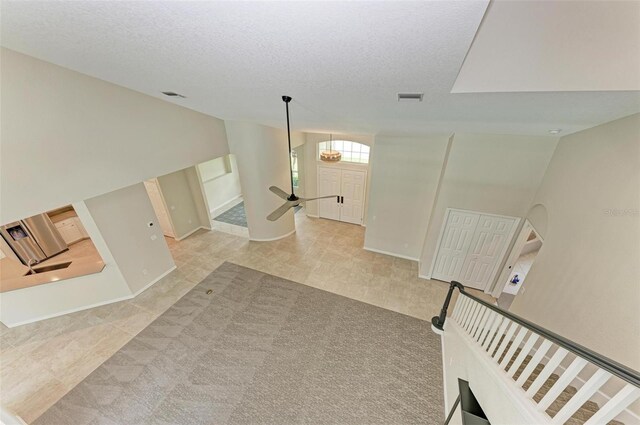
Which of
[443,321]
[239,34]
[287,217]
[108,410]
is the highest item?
[239,34]

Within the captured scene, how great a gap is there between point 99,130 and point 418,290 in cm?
628

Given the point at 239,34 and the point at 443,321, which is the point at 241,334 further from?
the point at 239,34

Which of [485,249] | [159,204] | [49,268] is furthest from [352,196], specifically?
[49,268]

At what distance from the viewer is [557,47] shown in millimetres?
1809

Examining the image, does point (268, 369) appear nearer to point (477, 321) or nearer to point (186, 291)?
point (186, 291)

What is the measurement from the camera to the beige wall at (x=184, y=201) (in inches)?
247

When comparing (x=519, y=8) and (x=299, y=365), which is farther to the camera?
(x=299, y=365)

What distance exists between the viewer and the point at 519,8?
1.70 meters

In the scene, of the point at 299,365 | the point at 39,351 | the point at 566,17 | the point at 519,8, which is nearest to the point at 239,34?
the point at 519,8

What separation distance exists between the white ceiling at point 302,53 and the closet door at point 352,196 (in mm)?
3737

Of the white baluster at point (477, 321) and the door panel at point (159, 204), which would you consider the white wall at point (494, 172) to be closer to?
the white baluster at point (477, 321)

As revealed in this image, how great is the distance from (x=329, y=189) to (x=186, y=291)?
15.6 feet

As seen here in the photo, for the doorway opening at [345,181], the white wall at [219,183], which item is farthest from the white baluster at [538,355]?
the white wall at [219,183]

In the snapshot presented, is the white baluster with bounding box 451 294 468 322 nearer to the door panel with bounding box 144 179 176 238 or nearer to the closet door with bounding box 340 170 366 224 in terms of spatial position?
the closet door with bounding box 340 170 366 224
